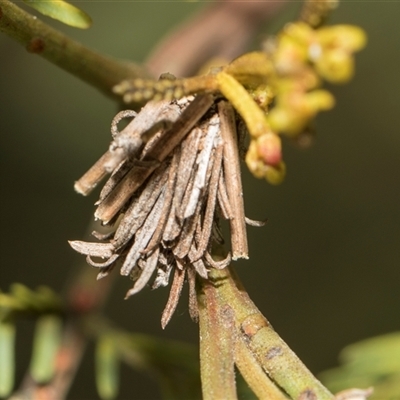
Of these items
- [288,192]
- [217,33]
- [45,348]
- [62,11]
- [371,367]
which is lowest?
[371,367]

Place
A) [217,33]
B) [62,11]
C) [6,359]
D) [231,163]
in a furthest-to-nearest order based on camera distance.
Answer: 1. [217,33]
2. [6,359]
3. [62,11]
4. [231,163]

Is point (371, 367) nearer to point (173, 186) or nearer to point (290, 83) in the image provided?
point (173, 186)

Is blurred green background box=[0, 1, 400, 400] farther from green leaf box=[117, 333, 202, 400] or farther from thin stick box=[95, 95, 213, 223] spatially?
thin stick box=[95, 95, 213, 223]

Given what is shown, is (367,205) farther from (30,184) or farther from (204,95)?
(204,95)

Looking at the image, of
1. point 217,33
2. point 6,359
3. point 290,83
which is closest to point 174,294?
point 290,83

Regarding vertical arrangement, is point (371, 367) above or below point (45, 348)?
below

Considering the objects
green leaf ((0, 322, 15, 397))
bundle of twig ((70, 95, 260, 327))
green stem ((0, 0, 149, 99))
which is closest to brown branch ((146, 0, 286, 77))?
green stem ((0, 0, 149, 99))
